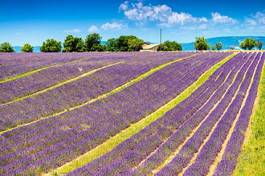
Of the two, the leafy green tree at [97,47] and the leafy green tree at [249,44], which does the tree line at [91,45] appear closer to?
the leafy green tree at [97,47]

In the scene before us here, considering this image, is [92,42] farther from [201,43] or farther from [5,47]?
[201,43]

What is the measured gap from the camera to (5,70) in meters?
30.8

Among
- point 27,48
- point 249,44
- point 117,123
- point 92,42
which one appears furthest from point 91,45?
point 117,123

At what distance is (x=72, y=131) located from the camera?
15.9 metres

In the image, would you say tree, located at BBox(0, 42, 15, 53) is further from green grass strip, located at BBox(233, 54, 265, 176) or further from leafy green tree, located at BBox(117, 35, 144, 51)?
green grass strip, located at BBox(233, 54, 265, 176)

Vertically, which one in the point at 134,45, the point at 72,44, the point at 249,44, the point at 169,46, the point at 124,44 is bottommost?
the point at 249,44

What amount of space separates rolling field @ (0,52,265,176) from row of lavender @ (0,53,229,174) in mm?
35

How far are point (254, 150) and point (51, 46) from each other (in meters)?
93.1

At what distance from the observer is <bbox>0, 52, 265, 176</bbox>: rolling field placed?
1220cm

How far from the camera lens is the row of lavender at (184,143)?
11.7 m

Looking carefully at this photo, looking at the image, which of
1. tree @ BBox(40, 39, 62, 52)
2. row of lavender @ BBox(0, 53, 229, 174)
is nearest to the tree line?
tree @ BBox(40, 39, 62, 52)

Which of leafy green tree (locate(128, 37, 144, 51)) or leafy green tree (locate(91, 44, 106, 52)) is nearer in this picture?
leafy green tree (locate(91, 44, 106, 52))

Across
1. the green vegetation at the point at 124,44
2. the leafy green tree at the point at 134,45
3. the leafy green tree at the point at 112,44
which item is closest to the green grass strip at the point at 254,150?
the leafy green tree at the point at 134,45

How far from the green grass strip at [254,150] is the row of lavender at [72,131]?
581cm
